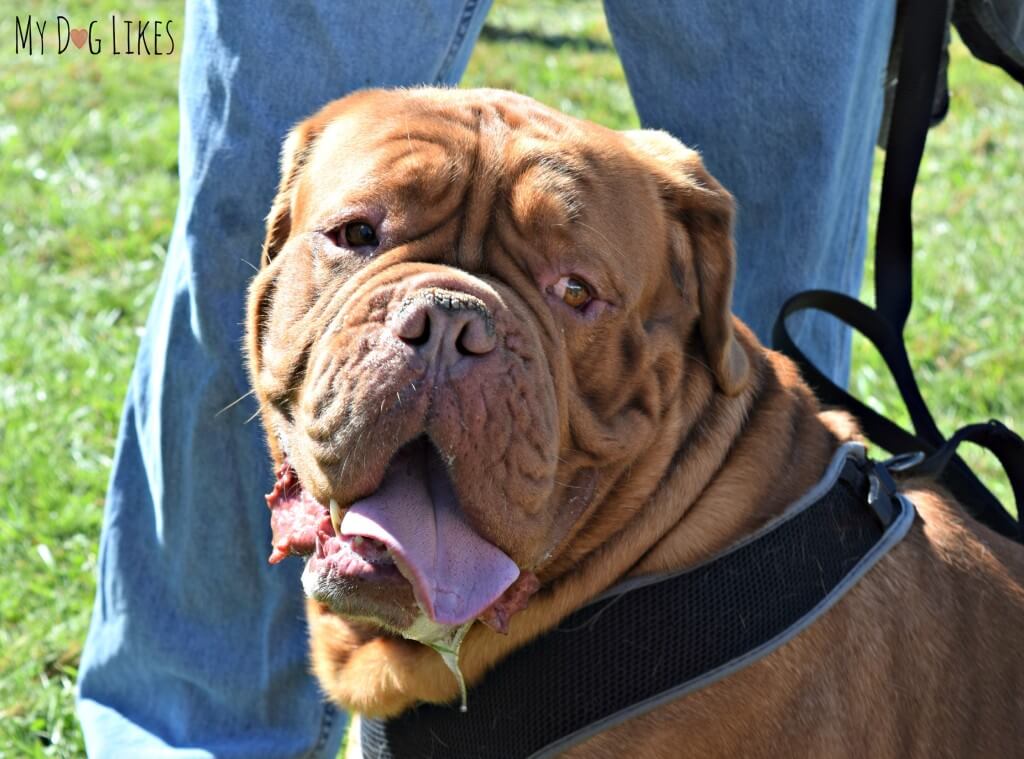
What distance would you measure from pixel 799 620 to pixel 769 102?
1.38 m

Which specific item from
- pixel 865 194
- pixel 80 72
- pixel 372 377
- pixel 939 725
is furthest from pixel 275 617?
pixel 80 72

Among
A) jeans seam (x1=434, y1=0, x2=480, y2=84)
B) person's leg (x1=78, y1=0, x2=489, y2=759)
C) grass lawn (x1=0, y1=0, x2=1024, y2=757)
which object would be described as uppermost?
jeans seam (x1=434, y1=0, x2=480, y2=84)

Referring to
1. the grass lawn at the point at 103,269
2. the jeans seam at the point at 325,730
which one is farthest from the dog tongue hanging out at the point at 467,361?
the grass lawn at the point at 103,269

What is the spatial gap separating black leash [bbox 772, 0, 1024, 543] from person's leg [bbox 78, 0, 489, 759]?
1091 millimetres

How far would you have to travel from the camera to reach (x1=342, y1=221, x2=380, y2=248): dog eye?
9.06ft

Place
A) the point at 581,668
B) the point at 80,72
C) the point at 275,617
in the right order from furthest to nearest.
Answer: the point at 80,72
the point at 275,617
the point at 581,668

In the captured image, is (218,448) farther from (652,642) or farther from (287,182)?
(652,642)

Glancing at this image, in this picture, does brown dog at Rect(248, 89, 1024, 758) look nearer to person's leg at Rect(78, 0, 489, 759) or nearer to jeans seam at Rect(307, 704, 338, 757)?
person's leg at Rect(78, 0, 489, 759)

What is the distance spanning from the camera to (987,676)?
9.33ft

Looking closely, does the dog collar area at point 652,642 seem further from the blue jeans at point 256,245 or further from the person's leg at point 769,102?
the person's leg at point 769,102

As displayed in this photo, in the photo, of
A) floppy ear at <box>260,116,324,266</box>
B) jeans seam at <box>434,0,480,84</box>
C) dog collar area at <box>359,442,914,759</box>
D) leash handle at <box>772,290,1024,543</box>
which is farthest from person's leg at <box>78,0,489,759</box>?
leash handle at <box>772,290,1024,543</box>

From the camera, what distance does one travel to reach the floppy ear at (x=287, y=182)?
301 cm

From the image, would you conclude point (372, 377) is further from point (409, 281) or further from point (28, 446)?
point (28, 446)

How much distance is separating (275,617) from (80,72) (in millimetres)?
5808
